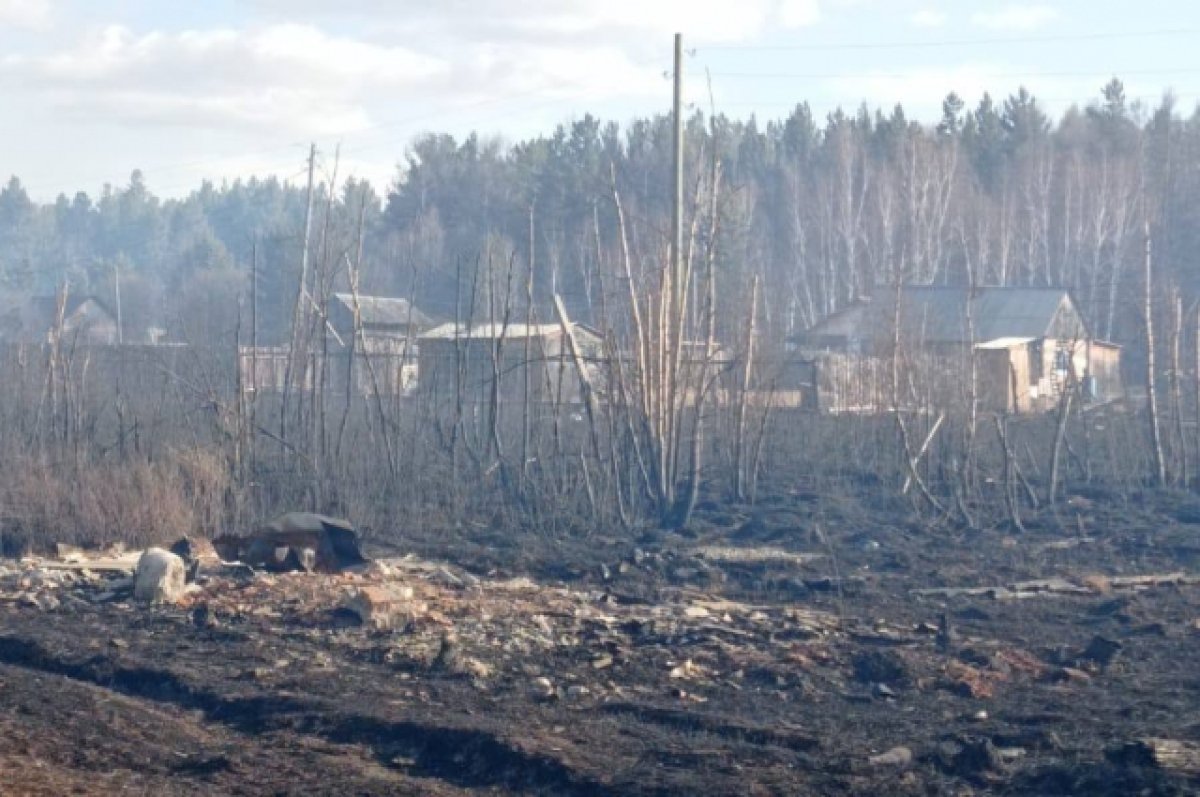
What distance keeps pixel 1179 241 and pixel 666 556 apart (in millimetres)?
41272

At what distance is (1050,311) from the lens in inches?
1591

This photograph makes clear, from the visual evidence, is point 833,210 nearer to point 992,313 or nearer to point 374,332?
point 992,313

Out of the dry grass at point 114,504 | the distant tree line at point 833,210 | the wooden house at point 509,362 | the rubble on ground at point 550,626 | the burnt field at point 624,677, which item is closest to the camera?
the burnt field at point 624,677

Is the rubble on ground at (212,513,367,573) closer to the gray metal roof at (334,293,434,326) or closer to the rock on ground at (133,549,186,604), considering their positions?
the rock on ground at (133,549,186,604)

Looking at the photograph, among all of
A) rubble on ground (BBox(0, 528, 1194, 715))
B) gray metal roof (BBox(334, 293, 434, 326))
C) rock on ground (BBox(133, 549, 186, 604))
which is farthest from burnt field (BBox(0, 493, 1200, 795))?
gray metal roof (BBox(334, 293, 434, 326))

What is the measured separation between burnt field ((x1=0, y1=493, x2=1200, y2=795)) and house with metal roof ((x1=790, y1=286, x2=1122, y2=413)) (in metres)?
8.36

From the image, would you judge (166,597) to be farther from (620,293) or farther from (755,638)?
(620,293)

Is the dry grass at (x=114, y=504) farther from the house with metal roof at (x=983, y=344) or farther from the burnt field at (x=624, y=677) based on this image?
the house with metal roof at (x=983, y=344)

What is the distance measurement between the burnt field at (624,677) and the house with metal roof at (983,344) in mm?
8362

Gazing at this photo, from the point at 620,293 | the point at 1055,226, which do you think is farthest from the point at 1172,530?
the point at 1055,226

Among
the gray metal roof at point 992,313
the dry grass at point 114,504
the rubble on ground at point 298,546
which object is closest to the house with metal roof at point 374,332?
the dry grass at point 114,504

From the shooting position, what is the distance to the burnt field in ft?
23.7

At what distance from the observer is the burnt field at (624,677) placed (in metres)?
7.24

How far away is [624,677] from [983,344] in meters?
28.5
